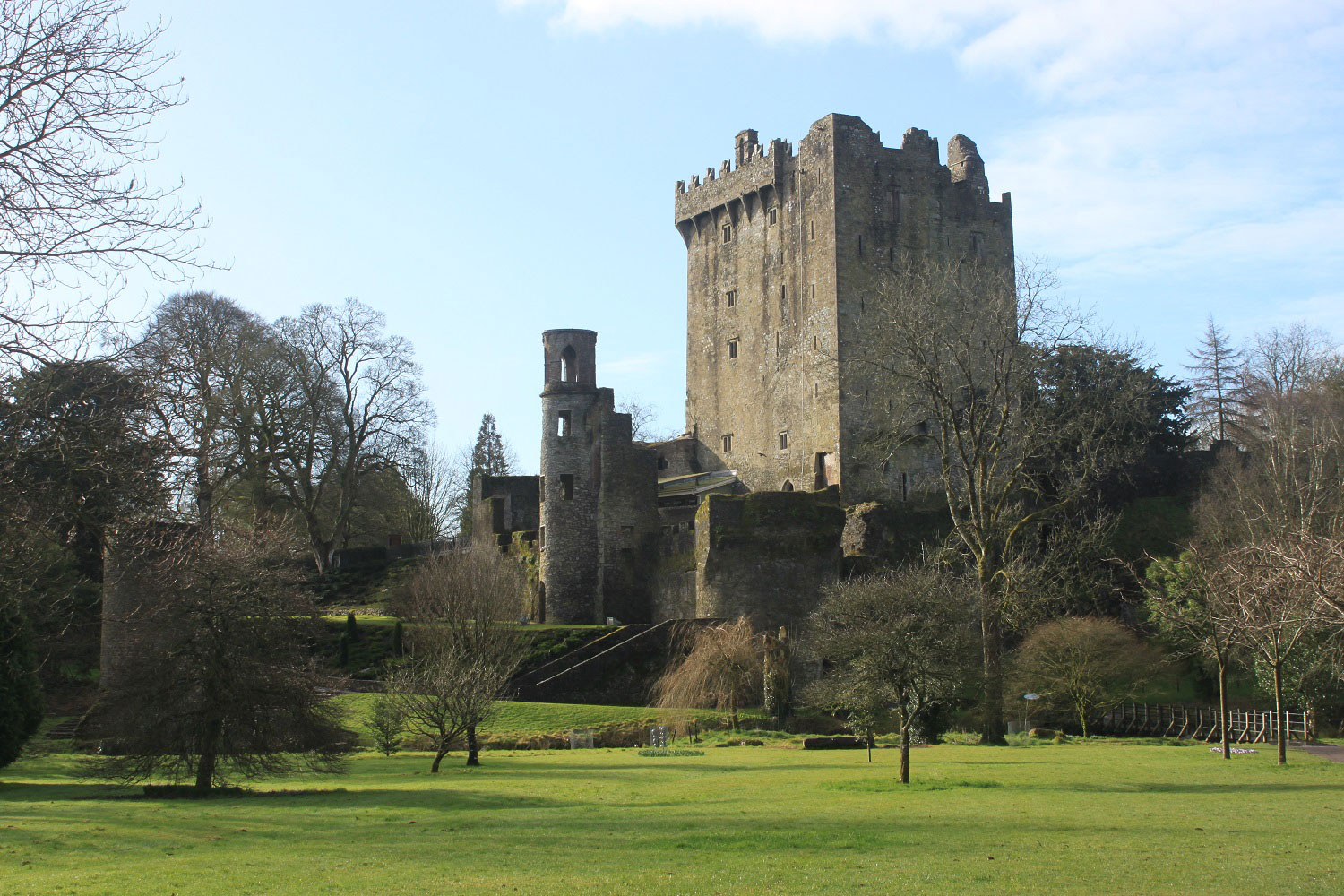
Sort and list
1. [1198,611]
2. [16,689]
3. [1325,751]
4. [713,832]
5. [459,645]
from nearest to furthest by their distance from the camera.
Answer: [713,832]
[16,689]
[1325,751]
[1198,611]
[459,645]

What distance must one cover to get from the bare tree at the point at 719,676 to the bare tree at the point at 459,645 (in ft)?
12.8

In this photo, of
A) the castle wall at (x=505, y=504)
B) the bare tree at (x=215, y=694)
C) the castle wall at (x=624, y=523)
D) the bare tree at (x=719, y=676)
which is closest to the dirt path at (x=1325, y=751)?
the bare tree at (x=719, y=676)

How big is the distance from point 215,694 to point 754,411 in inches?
1492

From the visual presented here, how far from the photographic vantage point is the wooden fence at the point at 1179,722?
103 ft

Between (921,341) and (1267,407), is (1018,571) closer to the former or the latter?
(921,341)

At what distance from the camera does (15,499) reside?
10.6m

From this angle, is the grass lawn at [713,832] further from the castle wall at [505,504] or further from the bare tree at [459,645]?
the castle wall at [505,504]

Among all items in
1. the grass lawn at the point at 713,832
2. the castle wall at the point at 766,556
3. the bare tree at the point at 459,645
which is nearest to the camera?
the grass lawn at the point at 713,832

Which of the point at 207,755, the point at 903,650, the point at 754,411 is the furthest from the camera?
the point at 754,411

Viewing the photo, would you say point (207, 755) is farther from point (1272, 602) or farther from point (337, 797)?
point (1272, 602)

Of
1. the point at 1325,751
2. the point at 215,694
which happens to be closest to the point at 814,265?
the point at 1325,751

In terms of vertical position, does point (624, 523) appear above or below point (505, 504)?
below

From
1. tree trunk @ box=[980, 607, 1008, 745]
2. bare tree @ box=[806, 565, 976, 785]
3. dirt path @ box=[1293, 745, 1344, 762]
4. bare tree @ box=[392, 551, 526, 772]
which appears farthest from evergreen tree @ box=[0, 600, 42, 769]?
dirt path @ box=[1293, 745, 1344, 762]

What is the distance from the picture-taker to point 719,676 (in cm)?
3128
